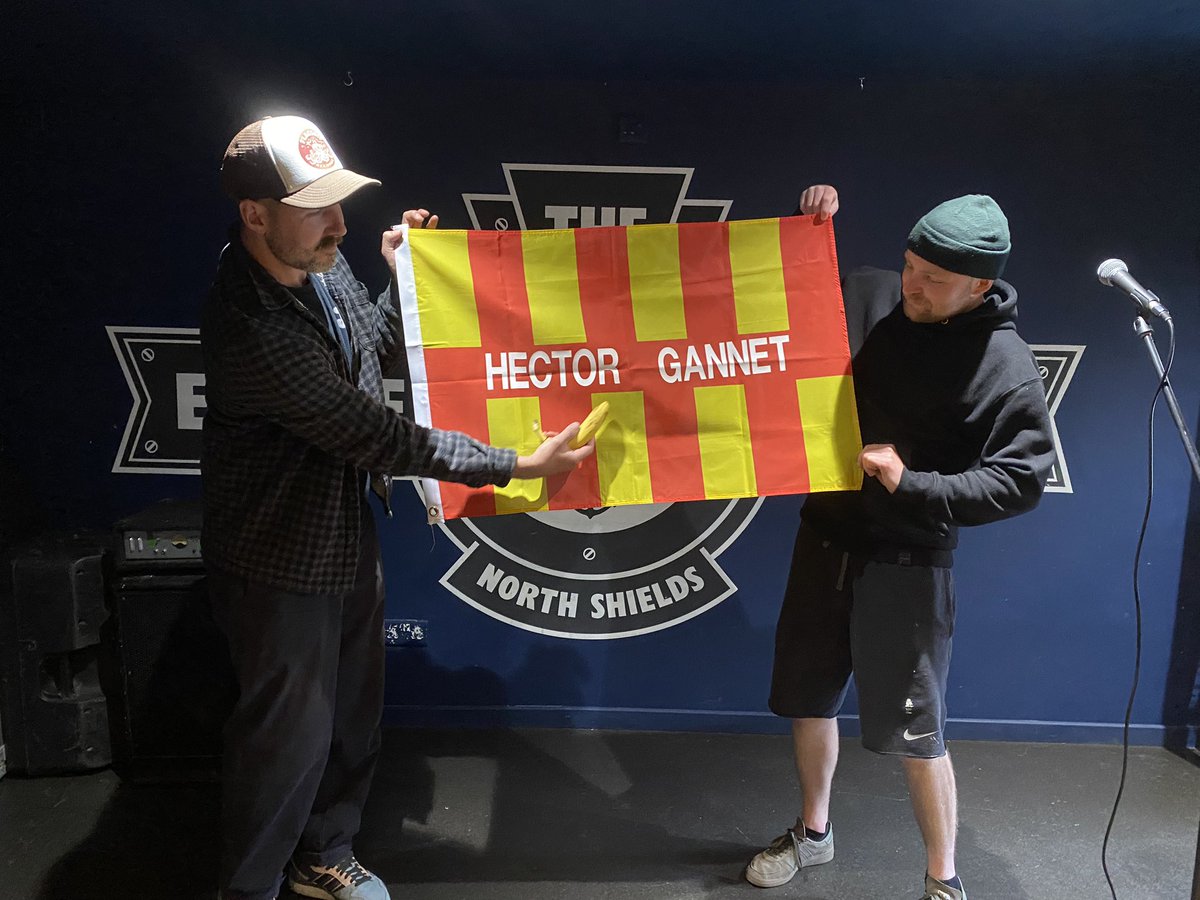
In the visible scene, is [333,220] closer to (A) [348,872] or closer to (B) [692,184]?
→ (B) [692,184]

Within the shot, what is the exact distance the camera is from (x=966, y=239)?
1552 millimetres

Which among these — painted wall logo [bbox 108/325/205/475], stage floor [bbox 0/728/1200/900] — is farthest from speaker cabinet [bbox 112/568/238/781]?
painted wall logo [bbox 108/325/205/475]

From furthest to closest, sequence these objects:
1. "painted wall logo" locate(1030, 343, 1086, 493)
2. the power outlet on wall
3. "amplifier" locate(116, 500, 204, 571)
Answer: the power outlet on wall, "painted wall logo" locate(1030, 343, 1086, 493), "amplifier" locate(116, 500, 204, 571)

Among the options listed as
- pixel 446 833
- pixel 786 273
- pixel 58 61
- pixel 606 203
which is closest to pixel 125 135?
pixel 58 61

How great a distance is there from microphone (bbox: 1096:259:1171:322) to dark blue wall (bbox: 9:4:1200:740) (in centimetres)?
86

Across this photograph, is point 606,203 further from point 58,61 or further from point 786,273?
point 58,61

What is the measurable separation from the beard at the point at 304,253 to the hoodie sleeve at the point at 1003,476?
3.96ft

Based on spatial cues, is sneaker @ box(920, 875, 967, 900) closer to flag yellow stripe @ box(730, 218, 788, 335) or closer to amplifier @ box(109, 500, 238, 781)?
flag yellow stripe @ box(730, 218, 788, 335)

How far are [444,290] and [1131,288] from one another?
4.42 feet

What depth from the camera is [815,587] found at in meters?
1.89

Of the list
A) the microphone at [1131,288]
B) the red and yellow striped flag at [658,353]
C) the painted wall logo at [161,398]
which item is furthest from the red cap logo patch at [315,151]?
the microphone at [1131,288]

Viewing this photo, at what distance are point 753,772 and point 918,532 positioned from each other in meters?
1.10

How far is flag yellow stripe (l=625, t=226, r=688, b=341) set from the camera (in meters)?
1.82

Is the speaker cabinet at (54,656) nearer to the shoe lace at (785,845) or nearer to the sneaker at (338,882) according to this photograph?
the sneaker at (338,882)
